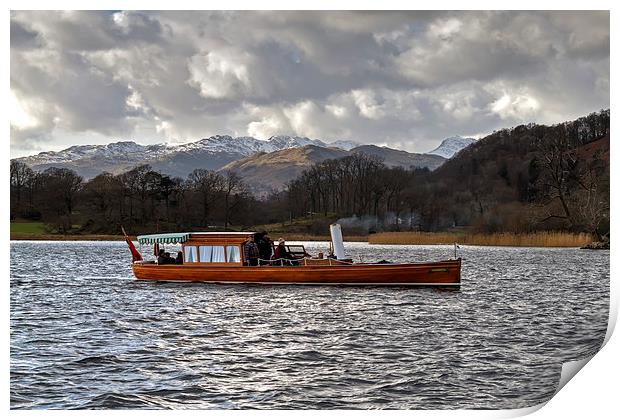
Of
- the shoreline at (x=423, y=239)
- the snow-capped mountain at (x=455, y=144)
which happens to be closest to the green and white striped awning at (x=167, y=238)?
the shoreline at (x=423, y=239)

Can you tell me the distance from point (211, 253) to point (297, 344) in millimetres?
11863

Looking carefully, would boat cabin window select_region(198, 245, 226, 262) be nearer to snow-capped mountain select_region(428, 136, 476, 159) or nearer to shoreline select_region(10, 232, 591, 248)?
shoreline select_region(10, 232, 591, 248)

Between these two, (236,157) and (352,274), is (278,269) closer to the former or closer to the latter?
(352,274)

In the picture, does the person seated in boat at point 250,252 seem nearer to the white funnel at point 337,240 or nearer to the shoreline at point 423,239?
the white funnel at point 337,240

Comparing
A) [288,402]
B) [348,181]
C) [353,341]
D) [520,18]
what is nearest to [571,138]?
[348,181]

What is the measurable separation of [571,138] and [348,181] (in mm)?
23008

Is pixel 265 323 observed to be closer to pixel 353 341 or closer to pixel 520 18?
pixel 353 341

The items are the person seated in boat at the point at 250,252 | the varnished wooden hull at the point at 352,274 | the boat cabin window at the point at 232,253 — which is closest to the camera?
the varnished wooden hull at the point at 352,274

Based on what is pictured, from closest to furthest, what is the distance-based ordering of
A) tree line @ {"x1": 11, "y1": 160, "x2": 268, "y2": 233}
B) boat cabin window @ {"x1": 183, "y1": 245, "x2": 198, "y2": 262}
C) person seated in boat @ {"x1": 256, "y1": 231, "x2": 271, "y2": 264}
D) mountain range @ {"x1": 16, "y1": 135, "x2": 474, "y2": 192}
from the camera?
person seated in boat @ {"x1": 256, "y1": 231, "x2": 271, "y2": 264} → boat cabin window @ {"x1": 183, "y1": 245, "x2": 198, "y2": 262} → tree line @ {"x1": 11, "y1": 160, "x2": 268, "y2": 233} → mountain range @ {"x1": 16, "y1": 135, "x2": 474, "y2": 192}

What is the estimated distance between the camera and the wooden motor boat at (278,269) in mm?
24594

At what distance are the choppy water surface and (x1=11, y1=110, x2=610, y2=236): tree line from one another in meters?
14.8

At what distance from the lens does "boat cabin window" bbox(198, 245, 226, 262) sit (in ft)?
86.7

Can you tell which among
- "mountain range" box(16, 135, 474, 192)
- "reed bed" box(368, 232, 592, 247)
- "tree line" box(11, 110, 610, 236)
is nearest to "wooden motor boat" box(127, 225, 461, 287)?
"tree line" box(11, 110, 610, 236)

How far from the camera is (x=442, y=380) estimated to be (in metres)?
12.2
